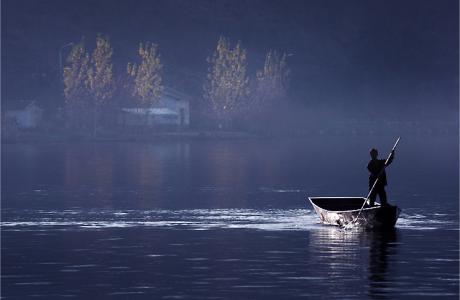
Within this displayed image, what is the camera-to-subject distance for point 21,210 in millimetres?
70000

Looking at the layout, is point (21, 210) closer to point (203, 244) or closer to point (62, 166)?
point (203, 244)

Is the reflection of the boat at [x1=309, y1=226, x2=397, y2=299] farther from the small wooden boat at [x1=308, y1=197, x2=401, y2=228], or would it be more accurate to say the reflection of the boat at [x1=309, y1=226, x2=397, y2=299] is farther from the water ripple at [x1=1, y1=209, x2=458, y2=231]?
the water ripple at [x1=1, y1=209, x2=458, y2=231]

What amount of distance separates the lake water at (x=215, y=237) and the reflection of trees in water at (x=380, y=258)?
0.05m

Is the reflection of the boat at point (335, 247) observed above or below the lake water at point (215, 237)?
above

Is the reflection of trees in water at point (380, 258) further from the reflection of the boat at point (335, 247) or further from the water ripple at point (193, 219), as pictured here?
the water ripple at point (193, 219)

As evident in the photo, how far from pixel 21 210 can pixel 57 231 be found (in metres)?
12.0

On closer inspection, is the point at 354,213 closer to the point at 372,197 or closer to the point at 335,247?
the point at 372,197

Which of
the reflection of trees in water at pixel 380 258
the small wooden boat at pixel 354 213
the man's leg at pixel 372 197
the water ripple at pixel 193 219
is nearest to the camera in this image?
the reflection of trees in water at pixel 380 258

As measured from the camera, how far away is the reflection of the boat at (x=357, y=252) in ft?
143

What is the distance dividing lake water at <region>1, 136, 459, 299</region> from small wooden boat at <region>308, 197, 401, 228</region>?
47 centimetres

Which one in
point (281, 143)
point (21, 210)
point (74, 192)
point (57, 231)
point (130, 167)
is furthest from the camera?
point (281, 143)

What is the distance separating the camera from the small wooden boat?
180ft

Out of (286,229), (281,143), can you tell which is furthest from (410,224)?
(281,143)

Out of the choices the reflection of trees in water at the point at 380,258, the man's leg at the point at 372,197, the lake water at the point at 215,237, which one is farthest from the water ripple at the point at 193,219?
the reflection of trees in water at the point at 380,258
